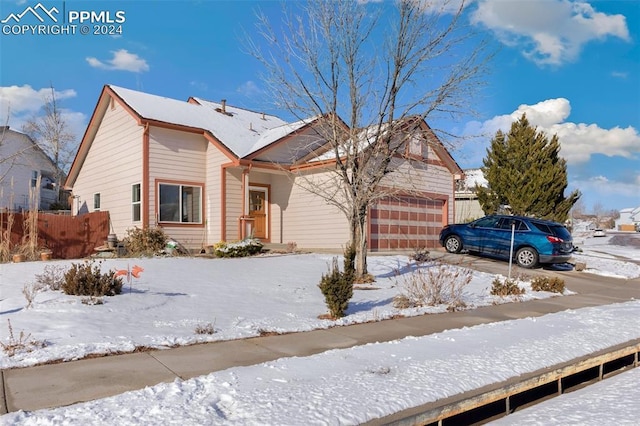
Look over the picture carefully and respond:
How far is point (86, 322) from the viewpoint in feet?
21.7

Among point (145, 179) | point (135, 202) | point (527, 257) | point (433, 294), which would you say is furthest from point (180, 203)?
point (527, 257)

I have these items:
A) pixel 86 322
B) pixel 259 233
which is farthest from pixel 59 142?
pixel 86 322

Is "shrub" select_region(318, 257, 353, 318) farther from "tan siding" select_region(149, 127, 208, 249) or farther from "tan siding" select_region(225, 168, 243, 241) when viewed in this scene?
"tan siding" select_region(149, 127, 208, 249)

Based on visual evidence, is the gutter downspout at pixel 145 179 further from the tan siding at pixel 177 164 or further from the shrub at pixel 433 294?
the shrub at pixel 433 294

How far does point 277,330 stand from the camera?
706 centimetres

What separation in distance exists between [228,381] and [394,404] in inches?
59.7

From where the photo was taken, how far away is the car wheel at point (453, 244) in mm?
17609

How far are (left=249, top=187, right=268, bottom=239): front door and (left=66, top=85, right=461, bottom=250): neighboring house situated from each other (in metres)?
0.04

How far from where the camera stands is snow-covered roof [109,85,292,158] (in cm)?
1764

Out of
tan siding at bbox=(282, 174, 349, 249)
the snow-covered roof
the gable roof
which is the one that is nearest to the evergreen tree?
the gable roof

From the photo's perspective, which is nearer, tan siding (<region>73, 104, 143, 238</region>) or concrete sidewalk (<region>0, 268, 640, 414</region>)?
concrete sidewalk (<region>0, 268, 640, 414</region>)

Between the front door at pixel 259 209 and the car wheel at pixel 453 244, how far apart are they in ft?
22.8

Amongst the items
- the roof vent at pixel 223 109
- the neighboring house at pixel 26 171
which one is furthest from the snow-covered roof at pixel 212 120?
the neighboring house at pixel 26 171

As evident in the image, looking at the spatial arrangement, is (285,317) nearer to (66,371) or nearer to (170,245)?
(66,371)
